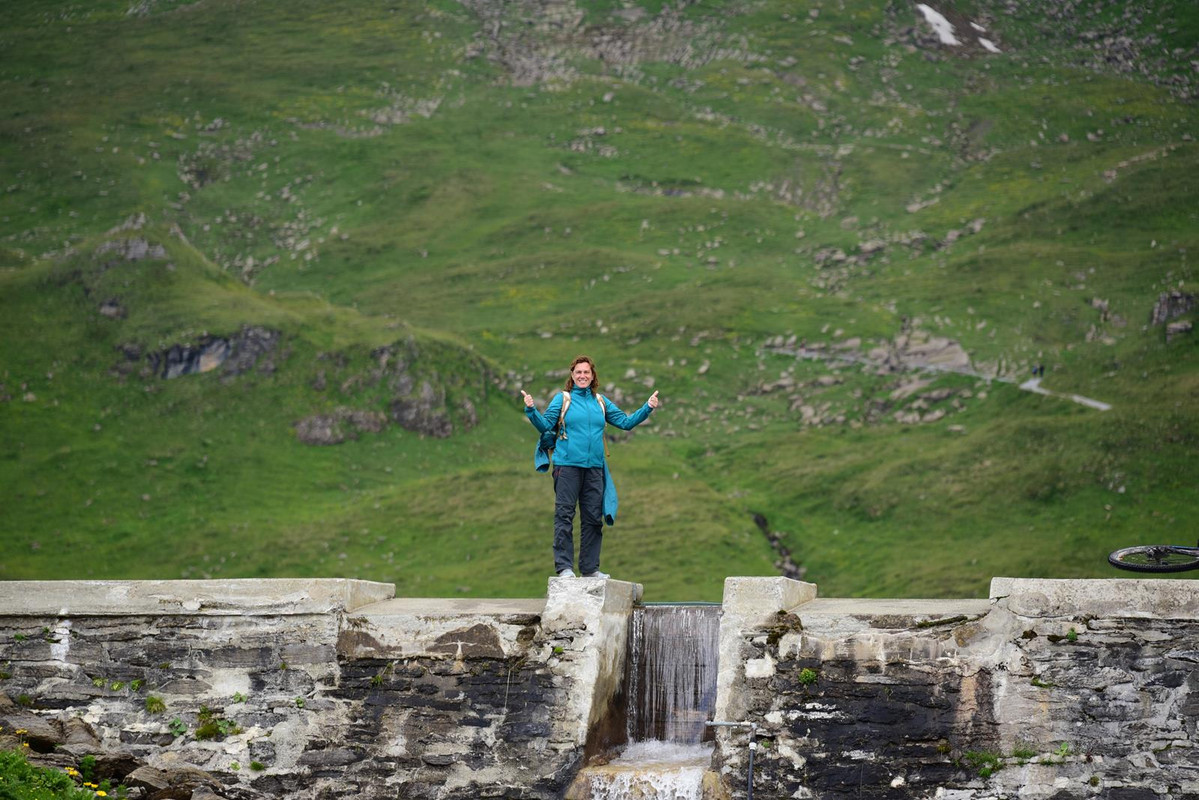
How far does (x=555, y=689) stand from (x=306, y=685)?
128 inches

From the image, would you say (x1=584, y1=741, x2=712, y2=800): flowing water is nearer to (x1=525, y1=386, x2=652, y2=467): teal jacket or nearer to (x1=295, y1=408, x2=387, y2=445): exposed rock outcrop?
(x1=525, y1=386, x2=652, y2=467): teal jacket

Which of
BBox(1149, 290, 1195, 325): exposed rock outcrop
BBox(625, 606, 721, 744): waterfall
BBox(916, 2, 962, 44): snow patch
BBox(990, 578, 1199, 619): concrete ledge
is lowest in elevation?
BBox(625, 606, 721, 744): waterfall

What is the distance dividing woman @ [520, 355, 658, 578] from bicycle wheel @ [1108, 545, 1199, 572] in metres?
6.53

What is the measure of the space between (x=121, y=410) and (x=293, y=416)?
8.28 meters

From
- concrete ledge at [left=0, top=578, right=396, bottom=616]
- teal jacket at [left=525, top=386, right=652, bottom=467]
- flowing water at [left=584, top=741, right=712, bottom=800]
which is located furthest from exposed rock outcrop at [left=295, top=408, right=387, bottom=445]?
flowing water at [left=584, top=741, right=712, bottom=800]

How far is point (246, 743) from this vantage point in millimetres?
17812

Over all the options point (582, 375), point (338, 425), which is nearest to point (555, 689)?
point (582, 375)

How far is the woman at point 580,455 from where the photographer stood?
60.6 ft

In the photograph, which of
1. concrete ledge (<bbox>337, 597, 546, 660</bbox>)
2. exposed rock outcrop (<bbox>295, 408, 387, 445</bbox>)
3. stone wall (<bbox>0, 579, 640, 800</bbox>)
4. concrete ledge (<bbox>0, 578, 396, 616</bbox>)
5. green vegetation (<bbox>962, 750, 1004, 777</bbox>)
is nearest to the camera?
green vegetation (<bbox>962, 750, 1004, 777</bbox>)

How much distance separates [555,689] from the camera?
17281mm

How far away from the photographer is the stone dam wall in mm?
15289

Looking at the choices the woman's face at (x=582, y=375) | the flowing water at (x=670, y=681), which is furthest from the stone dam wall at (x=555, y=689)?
the woman's face at (x=582, y=375)

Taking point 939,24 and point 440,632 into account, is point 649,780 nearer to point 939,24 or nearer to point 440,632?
point 440,632

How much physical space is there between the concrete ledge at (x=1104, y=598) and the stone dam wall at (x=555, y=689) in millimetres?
23
